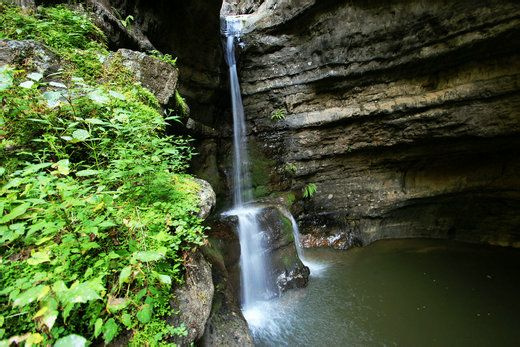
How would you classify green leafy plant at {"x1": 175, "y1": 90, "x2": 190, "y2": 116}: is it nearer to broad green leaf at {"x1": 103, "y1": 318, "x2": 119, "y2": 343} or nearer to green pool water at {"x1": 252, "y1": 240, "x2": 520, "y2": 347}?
broad green leaf at {"x1": 103, "y1": 318, "x2": 119, "y2": 343}

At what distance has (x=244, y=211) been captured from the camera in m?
6.59

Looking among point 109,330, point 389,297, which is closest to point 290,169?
point 389,297

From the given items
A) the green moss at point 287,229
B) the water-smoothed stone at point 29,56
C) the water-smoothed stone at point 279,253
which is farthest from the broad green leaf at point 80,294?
the green moss at point 287,229

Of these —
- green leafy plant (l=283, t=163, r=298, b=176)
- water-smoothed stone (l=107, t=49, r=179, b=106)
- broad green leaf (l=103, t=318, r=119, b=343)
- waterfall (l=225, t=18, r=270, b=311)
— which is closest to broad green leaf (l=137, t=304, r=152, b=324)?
broad green leaf (l=103, t=318, r=119, b=343)

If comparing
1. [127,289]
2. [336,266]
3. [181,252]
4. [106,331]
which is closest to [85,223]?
[127,289]

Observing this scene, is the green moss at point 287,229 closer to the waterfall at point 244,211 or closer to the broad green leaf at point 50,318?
the waterfall at point 244,211

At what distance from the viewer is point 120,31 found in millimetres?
4395

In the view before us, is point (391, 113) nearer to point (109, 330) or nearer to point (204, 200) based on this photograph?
point (204, 200)

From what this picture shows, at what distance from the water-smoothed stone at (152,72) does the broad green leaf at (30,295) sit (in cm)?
299

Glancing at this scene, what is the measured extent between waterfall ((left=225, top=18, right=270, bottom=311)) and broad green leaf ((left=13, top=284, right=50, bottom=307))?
431cm

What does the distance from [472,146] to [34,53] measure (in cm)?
847

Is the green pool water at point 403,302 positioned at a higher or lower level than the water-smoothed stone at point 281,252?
lower

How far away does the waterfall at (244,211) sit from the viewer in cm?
531

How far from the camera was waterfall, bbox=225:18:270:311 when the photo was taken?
5.31m
